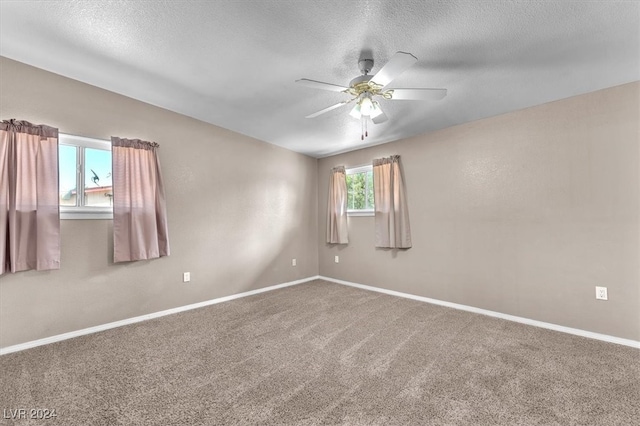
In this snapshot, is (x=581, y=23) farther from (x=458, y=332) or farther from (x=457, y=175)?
(x=458, y=332)

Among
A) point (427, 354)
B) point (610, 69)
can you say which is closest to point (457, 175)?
point (610, 69)

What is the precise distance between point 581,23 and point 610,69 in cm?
92

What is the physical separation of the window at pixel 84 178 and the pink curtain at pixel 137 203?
14 centimetres

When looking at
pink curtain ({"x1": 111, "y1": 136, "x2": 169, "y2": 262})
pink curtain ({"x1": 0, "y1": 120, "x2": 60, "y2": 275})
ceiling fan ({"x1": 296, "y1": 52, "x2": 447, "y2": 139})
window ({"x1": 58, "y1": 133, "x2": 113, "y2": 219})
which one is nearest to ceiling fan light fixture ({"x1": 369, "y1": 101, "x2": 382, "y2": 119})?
ceiling fan ({"x1": 296, "y1": 52, "x2": 447, "y2": 139})

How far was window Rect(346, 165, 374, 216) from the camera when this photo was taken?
15.5 ft

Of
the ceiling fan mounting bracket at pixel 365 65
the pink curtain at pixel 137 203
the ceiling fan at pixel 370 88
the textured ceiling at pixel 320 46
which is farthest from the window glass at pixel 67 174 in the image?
the ceiling fan mounting bracket at pixel 365 65

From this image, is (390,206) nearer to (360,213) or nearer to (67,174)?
(360,213)

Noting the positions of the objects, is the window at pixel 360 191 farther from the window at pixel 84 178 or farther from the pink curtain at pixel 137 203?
the window at pixel 84 178

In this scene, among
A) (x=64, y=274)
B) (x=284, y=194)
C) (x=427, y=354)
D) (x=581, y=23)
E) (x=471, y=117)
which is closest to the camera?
(x=581, y=23)

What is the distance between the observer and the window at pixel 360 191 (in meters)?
4.71

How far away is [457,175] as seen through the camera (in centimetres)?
360

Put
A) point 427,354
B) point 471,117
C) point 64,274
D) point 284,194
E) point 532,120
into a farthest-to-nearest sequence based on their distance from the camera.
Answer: point 284,194, point 471,117, point 532,120, point 64,274, point 427,354

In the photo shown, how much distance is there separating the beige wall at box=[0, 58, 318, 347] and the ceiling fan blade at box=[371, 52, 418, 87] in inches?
106

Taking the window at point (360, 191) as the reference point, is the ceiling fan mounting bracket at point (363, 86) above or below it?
above
